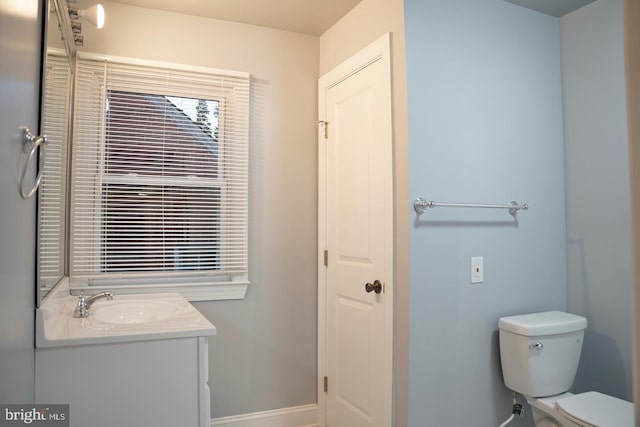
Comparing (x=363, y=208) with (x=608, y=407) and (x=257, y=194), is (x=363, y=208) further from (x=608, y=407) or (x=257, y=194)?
(x=608, y=407)

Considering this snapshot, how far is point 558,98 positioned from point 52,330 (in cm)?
270

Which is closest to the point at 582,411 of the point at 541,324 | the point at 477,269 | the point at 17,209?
the point at 541,324

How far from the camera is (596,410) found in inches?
75.2

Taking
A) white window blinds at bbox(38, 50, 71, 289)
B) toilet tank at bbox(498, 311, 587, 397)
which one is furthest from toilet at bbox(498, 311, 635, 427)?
white window blinds at bbox(38, 50, 71, 289)

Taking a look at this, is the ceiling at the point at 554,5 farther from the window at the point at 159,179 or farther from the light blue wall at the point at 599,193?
the window at the point at 159,179

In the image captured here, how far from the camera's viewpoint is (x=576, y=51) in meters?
2.52

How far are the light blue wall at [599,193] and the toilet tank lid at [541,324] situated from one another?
0.67 feet

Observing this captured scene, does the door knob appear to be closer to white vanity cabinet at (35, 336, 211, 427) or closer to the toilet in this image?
the toilet

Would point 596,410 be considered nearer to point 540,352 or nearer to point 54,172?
point 540,352

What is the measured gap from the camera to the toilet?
2.08 metres

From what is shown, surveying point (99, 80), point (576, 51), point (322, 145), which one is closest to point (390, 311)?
point (322, 145)

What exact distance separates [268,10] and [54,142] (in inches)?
54.3

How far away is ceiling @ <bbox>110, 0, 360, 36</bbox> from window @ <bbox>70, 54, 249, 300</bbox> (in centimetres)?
33

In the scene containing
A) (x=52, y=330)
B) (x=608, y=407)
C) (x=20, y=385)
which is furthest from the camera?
(x=608, y=407)
